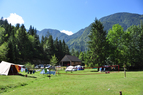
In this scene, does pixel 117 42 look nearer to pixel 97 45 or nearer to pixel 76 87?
pixel 97 45

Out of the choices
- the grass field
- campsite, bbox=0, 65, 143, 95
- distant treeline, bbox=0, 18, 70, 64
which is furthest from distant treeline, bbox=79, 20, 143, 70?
distant treeline, bbox=0, 18, 70, 64

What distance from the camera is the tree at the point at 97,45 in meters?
38.2

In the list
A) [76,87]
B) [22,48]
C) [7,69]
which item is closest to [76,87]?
[76,87]

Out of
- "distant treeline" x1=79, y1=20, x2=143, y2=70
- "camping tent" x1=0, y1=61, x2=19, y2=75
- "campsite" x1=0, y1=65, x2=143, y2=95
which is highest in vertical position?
"distant treeline" x1=79, y1=20, x2=143, y2=70

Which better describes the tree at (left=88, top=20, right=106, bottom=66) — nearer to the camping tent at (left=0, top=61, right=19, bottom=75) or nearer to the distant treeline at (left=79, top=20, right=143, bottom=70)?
the distant treeline at (left=79, top=20, right=143, bottom=70)

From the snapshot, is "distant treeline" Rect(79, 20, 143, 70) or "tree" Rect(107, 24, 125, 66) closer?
"distant treeline" Rect(79, 20, 143, 70)

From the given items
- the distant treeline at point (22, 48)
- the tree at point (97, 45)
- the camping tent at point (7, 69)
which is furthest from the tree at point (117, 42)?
the distant treeline at point (22, 48)

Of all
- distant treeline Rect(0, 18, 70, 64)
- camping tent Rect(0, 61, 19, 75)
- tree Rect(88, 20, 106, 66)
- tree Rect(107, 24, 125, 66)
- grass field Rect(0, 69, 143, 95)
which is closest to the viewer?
grass field Rect(0, 69, 143, 95)

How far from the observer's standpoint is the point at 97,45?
128 feet

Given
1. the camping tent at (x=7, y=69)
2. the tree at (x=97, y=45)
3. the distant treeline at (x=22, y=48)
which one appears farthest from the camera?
the distant treeline at (x=22, y=48)

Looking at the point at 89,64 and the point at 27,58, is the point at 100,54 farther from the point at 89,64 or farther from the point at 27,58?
the point at 27,58

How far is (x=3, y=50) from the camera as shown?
138ft

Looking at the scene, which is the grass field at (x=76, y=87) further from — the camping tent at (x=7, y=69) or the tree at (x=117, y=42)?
the tree at (x=117, y=42)

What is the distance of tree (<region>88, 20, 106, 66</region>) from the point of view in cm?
3819
